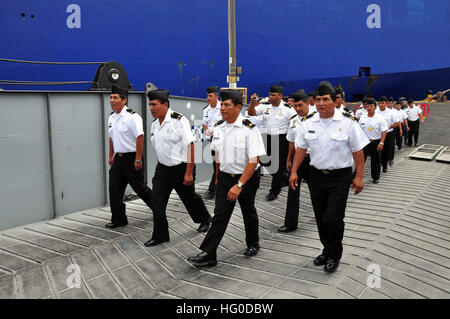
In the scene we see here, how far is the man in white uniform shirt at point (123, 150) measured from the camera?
4.40m

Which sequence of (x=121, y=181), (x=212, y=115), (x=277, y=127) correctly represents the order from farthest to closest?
(x=212, y=115) → (x=277, y=127) → (x=121, y=181)

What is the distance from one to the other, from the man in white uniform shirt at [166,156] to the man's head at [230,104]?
2.28 feet

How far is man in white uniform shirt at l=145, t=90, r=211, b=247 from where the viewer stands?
398cm

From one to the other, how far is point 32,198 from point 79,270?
1.81 meters

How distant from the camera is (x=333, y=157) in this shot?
3184mm

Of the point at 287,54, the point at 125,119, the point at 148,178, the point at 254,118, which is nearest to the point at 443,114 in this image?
the point at 287,54

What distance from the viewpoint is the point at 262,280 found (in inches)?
127

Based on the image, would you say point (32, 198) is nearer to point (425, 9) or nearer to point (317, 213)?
point (317, 213)

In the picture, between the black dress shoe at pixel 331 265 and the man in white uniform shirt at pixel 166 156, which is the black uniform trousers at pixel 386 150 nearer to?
the black dress shoe at pixel 331 265

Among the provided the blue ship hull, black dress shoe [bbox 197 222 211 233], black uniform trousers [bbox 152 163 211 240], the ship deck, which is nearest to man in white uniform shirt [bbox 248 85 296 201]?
the ship deck

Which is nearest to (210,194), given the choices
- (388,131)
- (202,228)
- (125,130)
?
(202,228)

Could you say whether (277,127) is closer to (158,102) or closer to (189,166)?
(189,166)

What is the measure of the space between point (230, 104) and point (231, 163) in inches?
20.9

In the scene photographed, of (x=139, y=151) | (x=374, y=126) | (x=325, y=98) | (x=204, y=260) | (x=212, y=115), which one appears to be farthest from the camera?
(x=374, y=126)
